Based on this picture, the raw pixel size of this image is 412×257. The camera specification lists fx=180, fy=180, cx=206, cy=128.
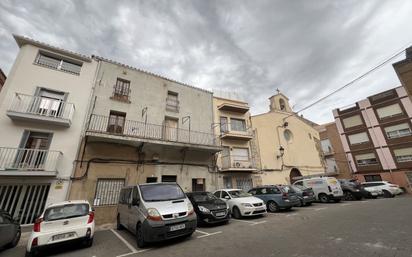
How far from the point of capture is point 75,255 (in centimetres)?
514

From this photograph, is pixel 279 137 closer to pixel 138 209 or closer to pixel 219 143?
pixel 219 143

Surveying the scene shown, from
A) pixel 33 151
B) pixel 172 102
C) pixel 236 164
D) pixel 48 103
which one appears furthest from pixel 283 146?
pixel 33 151

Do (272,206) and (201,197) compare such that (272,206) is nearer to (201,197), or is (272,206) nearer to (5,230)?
(201,197)

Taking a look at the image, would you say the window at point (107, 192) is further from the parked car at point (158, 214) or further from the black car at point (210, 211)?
the black car at point (210, 211)

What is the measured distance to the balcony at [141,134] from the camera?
10201mm

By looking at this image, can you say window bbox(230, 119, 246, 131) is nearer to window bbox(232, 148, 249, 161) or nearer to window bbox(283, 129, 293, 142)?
window bbox(232, 148, 249, 161)

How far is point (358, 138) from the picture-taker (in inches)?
972

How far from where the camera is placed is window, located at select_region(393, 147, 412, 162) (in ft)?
68.1

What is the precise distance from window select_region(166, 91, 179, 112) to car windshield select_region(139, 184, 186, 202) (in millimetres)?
8279

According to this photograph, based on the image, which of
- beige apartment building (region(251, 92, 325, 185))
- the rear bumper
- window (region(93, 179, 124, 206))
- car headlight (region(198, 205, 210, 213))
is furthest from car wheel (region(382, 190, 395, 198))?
window (region(93, 179, 124, 206))

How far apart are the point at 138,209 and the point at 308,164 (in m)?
20.0

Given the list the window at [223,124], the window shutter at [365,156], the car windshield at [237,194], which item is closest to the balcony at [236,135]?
the window at [223,124]

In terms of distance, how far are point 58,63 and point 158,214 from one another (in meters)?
11.8

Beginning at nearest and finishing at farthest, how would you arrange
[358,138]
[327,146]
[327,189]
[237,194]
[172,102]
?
[237,194] < [327,189] < [172,102] < [358,138] < [327,146]
